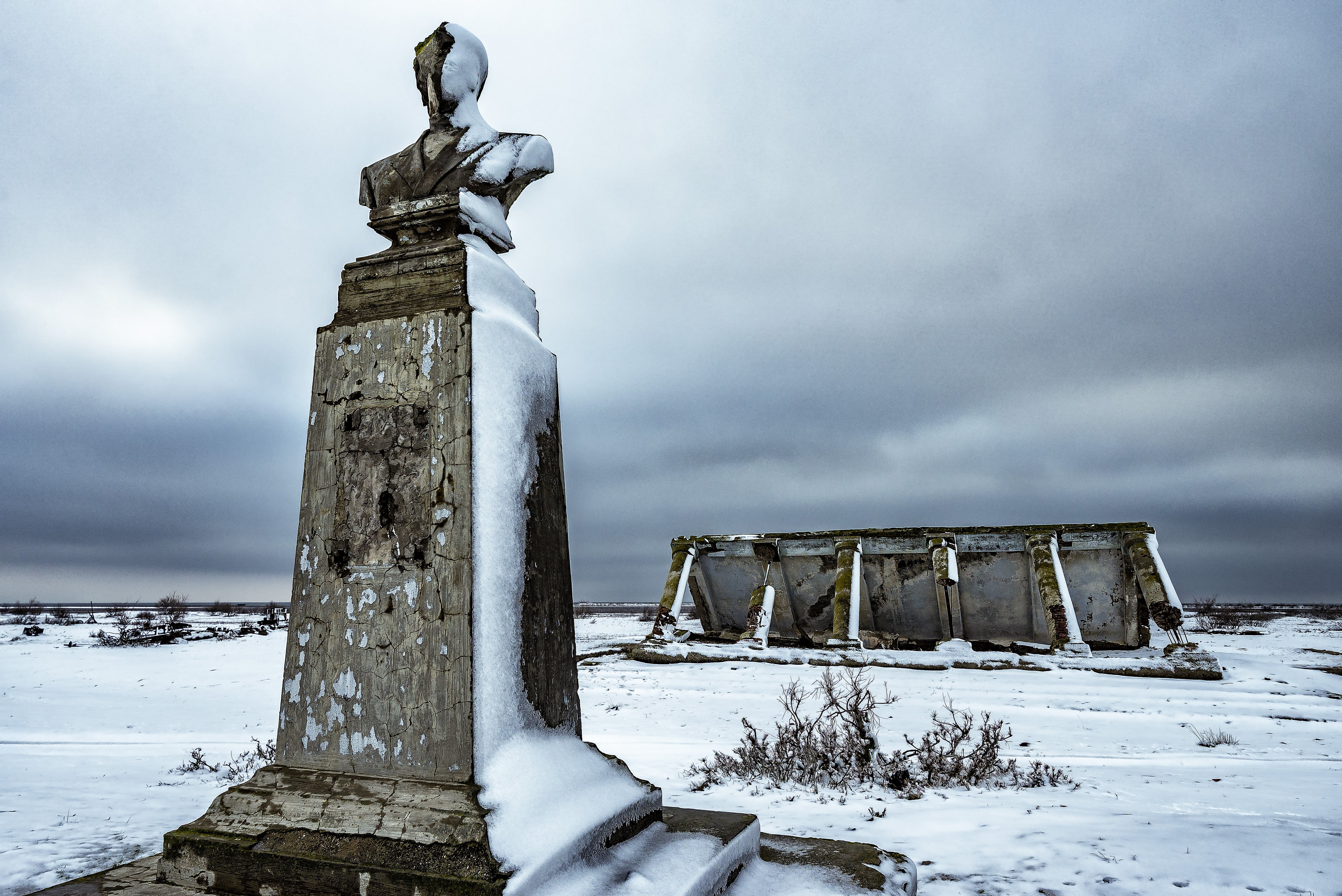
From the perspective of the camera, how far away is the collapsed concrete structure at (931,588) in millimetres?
10195

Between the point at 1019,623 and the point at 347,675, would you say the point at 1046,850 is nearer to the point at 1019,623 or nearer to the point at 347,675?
the point at 347,675

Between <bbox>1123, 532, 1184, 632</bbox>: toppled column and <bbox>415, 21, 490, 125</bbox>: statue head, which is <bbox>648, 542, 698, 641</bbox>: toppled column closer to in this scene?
<bbox>1123, 532, 1184, 632</bbox>: toppled column

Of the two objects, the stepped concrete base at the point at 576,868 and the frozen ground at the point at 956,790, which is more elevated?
the stepped concrete base at the point at 576,868

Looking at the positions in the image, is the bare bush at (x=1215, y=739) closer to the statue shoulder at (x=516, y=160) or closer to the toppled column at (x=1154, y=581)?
the toppled column at (x=1154, y=581)

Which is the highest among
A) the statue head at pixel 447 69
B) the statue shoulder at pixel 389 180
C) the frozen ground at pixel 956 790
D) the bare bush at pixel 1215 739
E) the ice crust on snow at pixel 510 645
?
the statue head at pixel 447 69

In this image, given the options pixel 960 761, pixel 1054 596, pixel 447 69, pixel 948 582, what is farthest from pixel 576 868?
pixel 1054 596

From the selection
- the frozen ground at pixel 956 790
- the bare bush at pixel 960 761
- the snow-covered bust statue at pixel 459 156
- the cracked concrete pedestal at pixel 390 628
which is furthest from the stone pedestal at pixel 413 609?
the bare bush at pixel 960 761

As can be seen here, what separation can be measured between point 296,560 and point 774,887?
6.18 ft

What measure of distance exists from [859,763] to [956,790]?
54 centimetres

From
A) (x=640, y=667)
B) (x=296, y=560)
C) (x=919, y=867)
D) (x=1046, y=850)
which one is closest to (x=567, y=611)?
(x=296, y=560)

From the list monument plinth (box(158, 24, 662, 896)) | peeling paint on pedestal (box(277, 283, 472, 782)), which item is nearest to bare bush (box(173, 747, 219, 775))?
monument plinth (box(158, 24, 662, 896))

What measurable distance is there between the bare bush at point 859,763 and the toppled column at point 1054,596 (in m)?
5.71

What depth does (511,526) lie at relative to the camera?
226cm

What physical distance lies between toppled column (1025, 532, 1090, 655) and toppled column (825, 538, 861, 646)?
2.56m
